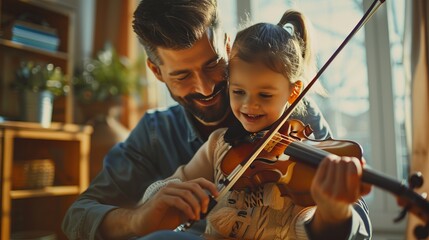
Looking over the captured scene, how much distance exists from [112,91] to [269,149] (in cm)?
155

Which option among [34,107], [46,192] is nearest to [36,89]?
[34,107]

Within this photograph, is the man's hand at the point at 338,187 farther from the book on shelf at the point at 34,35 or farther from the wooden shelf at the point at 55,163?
the book on shelf at the point at 34,35

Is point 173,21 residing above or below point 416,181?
above

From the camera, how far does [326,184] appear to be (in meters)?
0.47

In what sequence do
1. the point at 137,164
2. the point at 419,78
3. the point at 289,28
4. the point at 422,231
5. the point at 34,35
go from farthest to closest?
the point at 34,35
the point at 419,78
the point at 137,164
the point at 289,28
the point at 422,231

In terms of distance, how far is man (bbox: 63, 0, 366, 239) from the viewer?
71 centimetres

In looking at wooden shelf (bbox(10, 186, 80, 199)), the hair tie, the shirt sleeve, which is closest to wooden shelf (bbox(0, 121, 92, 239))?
wooden shelf (bbox(10, 186, 80, 199))

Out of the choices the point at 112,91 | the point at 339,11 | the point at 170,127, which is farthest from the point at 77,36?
the point at 170,127

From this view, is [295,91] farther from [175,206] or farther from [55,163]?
[55,163]

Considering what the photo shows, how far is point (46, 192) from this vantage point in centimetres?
175

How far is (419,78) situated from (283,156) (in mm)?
1100

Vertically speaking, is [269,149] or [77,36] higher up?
[77,36]

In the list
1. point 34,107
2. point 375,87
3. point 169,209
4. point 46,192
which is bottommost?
point 46,192

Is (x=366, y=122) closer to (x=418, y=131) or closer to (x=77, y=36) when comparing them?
(x=418, y=131)
